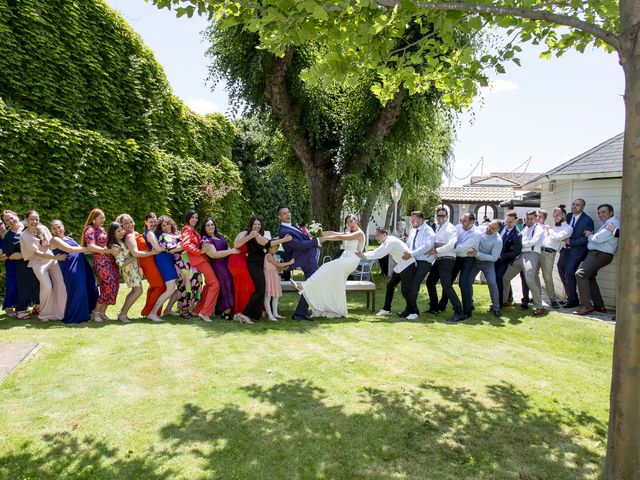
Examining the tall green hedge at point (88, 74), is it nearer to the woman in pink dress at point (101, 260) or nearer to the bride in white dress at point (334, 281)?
the woman in pink dress at point (101, 260)

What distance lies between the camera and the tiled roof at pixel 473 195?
153 ft

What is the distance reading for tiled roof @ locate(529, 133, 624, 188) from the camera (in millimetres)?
10949

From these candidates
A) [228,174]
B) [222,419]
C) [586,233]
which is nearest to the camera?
[222,419]

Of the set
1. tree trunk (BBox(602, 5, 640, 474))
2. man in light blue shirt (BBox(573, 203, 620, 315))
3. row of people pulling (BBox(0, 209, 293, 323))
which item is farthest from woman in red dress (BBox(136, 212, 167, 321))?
man in light blue shirt (BBox(573, 203, 620, 315))

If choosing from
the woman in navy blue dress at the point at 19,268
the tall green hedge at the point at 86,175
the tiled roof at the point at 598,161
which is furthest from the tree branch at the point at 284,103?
the woman in navy blue dress at the point at 19,268

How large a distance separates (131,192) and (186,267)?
6253 millimetres

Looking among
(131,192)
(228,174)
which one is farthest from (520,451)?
(228,174)

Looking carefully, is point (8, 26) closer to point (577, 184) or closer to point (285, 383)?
point (285, 383)

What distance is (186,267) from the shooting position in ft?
30.1

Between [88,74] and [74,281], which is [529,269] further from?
[88,74]

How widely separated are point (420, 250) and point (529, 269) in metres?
2.70

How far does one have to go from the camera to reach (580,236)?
1044 cm

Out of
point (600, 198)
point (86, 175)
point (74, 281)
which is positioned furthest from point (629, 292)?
point (86, 175)

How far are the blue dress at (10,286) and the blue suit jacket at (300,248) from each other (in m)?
4.83
